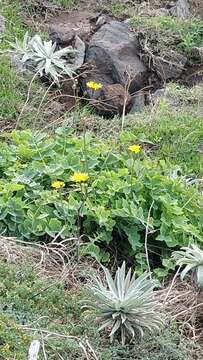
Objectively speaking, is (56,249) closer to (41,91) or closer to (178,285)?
(178,285)

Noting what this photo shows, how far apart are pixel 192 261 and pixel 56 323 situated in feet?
2.70

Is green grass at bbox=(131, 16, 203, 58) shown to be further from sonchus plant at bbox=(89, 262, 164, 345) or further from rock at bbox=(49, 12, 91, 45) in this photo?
sonchus plant at bbox=(89, 262, 164, 345)

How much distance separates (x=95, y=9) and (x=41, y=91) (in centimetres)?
196

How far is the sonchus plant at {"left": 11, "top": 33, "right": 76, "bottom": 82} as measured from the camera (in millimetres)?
6809

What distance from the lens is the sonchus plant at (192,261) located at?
4.03 meters

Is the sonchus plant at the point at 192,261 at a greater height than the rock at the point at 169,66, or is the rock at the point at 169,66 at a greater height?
the sonchus plant at the point at 192,261

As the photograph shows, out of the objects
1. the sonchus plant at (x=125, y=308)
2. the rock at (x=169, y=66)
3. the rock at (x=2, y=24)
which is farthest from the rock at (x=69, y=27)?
the sonchus plant at (x=125, y=308)

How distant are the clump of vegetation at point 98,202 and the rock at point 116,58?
2356 millimetres

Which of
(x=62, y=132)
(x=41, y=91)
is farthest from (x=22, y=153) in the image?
(x=41, y=91)

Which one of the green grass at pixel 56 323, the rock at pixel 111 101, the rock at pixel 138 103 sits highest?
the green grass at pixel 56 323

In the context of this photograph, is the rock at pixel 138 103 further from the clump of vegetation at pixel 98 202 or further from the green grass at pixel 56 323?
the green grass at pixel 56 323

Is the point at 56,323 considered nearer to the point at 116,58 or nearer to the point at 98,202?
the point at 98,202

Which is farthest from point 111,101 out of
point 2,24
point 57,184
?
point 57,184

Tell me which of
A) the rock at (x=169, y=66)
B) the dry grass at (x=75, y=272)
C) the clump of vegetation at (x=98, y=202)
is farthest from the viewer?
the rock at (x=169, y=66)
